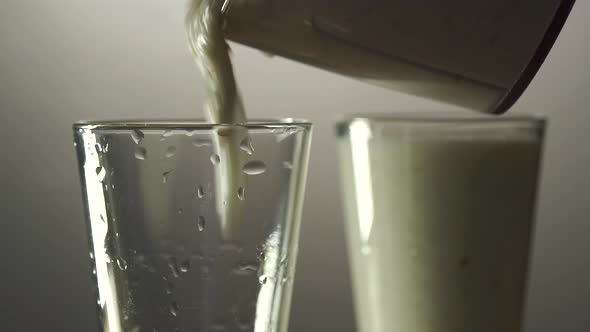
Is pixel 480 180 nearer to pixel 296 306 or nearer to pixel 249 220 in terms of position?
pixel 249 220

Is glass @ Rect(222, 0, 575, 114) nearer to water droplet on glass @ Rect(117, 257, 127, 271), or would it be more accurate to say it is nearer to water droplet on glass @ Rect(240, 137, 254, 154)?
water droplet on glass @ Rect(240, 137, 254, 154)

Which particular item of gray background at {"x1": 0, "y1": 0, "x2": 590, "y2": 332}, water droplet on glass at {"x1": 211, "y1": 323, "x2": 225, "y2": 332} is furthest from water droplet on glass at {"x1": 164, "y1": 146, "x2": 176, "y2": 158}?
gray background at {"x1": 0, "y1": 0, "x2": 590, "y2": 332}

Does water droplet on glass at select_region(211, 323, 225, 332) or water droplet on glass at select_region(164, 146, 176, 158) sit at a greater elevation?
water droplet on glass at select_region(164, 146, 176, 158)

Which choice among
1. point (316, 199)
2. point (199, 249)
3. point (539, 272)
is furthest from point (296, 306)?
point (199, 249)

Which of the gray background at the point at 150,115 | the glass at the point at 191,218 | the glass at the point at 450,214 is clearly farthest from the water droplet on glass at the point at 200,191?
the gray background at the point at 150,115

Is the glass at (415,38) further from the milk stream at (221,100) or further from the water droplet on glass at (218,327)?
the water droplet on glass at (218,327)

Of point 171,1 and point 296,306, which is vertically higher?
point 171,1
